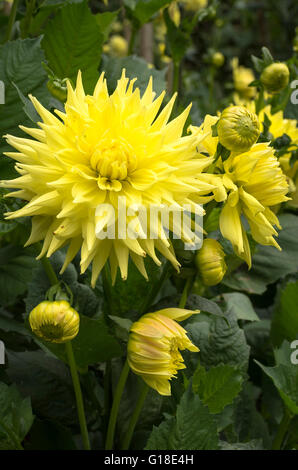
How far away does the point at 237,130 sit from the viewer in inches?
17.9

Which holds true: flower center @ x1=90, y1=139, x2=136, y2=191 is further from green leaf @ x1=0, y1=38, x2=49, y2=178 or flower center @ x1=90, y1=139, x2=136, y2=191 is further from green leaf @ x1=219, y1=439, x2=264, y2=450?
green leaf @ x1=219, y1=439, x2=264, y2=450

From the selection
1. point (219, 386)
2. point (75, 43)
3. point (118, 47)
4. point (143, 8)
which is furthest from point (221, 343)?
point (118, 47)

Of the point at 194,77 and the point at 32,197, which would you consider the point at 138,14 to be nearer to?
the point at 32,197

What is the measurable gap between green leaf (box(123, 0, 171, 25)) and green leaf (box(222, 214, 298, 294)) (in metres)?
0.35

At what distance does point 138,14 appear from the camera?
82cm

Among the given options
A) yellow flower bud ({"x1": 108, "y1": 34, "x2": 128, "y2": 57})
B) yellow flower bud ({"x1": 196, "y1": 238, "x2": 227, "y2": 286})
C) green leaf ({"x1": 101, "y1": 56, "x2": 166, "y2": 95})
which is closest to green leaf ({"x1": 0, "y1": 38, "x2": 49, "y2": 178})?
green leaf ({"x1": 101, "y1": 56, "x2": 166, "y2": 95})

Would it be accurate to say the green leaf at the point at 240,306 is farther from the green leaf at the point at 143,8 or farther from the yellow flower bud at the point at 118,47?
the yellow flower bud at the point at 118,47

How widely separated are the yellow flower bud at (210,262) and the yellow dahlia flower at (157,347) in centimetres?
5

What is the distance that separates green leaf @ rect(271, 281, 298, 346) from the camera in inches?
25.5

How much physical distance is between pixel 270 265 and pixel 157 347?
360mm

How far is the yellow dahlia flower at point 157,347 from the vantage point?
46 centimetres

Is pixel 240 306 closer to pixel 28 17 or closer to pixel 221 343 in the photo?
pixel 221 343

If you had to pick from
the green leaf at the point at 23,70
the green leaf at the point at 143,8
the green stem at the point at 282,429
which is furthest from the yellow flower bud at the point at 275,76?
the green stem at the point at 282,429

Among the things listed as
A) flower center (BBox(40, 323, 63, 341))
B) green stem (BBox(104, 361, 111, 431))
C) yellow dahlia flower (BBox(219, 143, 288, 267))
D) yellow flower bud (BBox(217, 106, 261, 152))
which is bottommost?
green stem (BBox(104, 361, 111, 431))
